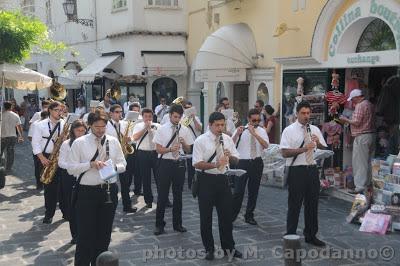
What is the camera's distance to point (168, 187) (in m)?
8.10

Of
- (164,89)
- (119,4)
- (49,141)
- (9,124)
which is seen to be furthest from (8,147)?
(119,4)

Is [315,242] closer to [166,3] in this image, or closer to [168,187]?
[168,187]

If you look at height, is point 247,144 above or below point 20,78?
below

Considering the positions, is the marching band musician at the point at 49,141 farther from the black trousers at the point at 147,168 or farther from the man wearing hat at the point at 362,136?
the man wearing hat at the point at 362,136

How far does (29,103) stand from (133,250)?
2229cm

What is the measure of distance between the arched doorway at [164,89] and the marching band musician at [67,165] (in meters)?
11.9

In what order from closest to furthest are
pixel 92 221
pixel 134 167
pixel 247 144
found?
pixel 92 221 → pixel 247 144 → pixel 134 167

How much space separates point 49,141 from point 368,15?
6305 mm

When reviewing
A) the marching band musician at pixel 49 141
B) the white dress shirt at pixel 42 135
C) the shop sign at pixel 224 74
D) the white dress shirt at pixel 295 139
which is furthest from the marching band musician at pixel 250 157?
the shop sign at pixel 224 74

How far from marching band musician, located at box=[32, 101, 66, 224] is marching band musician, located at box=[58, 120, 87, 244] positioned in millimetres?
215

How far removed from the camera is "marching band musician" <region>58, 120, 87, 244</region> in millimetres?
7109

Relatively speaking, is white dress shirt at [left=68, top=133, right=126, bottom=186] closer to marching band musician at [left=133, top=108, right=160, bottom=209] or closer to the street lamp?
marching band musician at [left=133, top=108, right=160, bottom=209]

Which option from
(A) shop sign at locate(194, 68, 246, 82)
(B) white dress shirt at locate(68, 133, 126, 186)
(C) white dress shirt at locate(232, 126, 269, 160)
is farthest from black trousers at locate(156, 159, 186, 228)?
(A) shop sign at locate(194, 68, 246, 82)

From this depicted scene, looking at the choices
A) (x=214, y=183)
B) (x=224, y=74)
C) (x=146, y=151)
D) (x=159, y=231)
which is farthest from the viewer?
(x=224, y=74)
